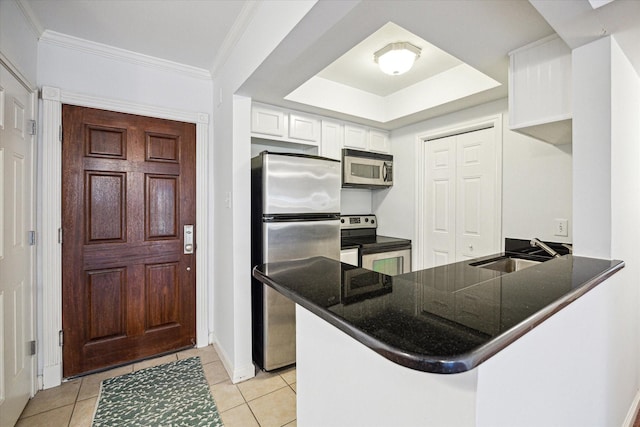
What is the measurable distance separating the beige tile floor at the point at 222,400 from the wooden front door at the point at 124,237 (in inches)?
6.9

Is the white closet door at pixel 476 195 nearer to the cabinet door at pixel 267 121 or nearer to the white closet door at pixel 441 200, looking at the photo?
the white closet door at pixel 441 200

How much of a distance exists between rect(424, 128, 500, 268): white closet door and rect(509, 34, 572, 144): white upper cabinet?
2.73 feet

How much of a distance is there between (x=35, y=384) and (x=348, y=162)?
117 inches

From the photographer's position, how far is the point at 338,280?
1071 mm

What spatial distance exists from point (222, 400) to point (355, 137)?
2583 millimetres

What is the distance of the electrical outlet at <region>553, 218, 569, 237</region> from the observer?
2.14m

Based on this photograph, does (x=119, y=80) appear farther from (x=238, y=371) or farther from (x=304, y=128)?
(x=238, y=371)

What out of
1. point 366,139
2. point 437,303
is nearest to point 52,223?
point 437,303

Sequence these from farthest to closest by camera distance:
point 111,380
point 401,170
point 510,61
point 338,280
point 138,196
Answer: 1. point 401,170
2. point 138,196
3. point 111,380
4. point 510,61
5. point 338,280

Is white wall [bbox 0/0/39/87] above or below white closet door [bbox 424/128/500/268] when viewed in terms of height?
above

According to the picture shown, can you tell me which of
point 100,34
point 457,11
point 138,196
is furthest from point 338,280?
point 100,34

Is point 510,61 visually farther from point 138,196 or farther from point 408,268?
point 138,196

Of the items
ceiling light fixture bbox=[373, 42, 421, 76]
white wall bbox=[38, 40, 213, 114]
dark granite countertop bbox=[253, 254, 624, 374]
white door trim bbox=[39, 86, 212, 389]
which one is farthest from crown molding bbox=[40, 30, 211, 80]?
dark granite countertop bbox=[253, 254, 624, 374]

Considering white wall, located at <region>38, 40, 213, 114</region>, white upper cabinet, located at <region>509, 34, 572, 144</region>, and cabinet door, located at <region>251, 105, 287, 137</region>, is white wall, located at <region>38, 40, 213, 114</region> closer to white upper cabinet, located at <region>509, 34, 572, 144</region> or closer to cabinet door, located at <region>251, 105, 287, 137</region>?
cabinet door, located at <region>251, 105, 287, 137</region>
